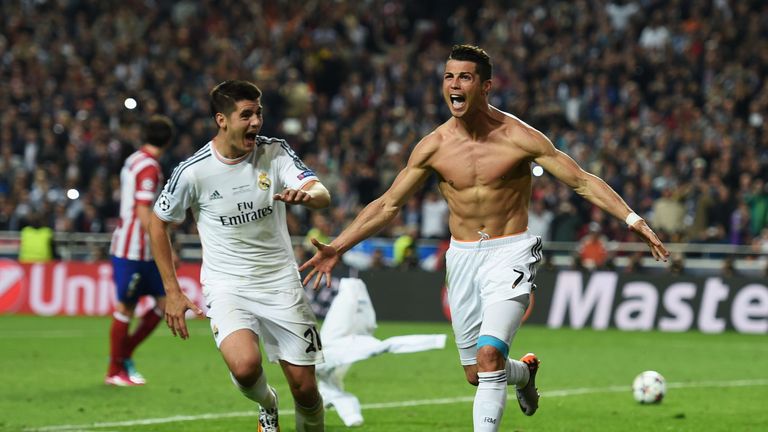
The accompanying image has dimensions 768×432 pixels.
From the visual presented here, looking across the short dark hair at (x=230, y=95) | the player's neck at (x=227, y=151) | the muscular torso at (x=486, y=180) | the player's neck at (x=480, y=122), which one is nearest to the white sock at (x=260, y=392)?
the player's neck at (x=227, y=151)

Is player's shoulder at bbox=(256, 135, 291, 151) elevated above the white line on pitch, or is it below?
above

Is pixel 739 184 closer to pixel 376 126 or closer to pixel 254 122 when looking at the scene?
pixel 376 126

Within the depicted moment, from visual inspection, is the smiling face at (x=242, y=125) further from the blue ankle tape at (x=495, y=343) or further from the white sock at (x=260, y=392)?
the blue ankle tape at (x=495, y=343)

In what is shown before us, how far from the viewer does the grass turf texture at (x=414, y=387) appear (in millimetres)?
10086

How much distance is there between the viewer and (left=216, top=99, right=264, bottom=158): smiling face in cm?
796

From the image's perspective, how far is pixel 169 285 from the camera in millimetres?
8031

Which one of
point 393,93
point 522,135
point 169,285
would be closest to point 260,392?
point 169,285

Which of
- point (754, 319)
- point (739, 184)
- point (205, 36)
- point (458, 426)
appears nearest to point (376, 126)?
point (205, 36)

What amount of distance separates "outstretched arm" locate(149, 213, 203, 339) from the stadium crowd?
47.6 feet

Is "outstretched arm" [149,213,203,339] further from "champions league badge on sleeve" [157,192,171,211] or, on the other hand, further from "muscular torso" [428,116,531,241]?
"muscular torso" [428,116,531,241]

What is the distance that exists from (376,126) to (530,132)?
1882cm

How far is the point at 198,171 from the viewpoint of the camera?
8094 mm

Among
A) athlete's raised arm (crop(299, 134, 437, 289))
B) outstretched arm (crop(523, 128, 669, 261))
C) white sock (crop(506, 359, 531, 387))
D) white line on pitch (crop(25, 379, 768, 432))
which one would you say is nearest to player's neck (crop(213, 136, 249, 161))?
athlete's raised arm (crop(299, 134, 437, 289))

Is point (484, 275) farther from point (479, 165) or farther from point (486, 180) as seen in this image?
point (479, 165)
